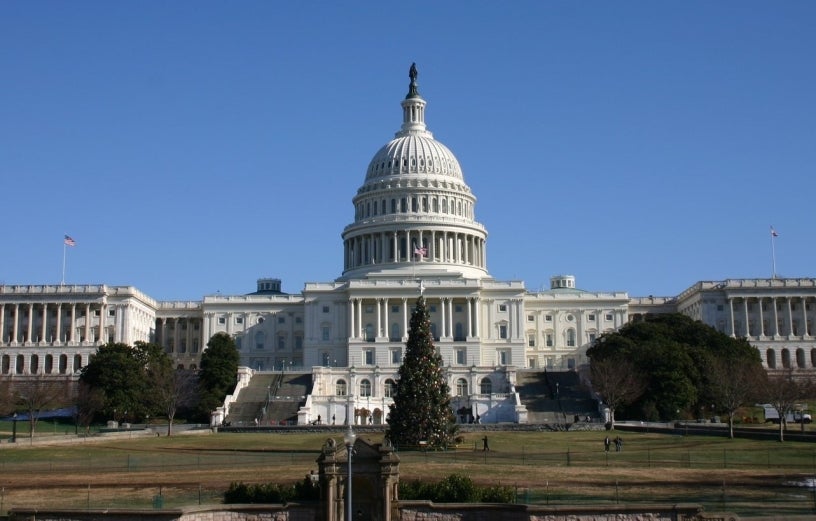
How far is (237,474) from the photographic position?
5150 cm

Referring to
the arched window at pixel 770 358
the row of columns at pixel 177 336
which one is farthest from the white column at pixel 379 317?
the arched window at pixel 770 358

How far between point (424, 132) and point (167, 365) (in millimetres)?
62844

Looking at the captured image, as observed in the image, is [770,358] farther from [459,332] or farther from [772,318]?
[459,332]

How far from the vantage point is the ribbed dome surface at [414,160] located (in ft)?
514

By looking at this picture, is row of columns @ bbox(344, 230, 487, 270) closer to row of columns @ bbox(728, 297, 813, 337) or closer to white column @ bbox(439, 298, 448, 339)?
white column @ bbox(439, 298, 448, 339)

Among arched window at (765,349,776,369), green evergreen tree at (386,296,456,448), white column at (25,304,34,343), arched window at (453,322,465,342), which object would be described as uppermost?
white column at (25,304,34,343)

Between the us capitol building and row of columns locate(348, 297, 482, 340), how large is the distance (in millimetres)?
164

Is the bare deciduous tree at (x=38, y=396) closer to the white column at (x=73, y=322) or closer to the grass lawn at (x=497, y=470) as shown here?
the white column at (x=73, y=322)

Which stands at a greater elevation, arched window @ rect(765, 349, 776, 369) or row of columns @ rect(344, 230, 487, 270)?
row of columns @ rect(344, 230, 487, 270)

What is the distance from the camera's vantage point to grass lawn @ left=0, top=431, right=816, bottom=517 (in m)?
43.6

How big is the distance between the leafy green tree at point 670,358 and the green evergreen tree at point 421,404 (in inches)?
1355

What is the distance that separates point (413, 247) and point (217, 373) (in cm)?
4195

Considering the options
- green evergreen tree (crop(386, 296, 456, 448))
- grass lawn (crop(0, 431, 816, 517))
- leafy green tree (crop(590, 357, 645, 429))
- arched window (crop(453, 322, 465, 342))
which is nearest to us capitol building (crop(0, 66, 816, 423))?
arched window (crop(453, 322, 465, 342))

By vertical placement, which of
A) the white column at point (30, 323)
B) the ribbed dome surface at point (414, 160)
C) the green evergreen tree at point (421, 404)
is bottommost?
the green evergreen tree at point (421, 404)
